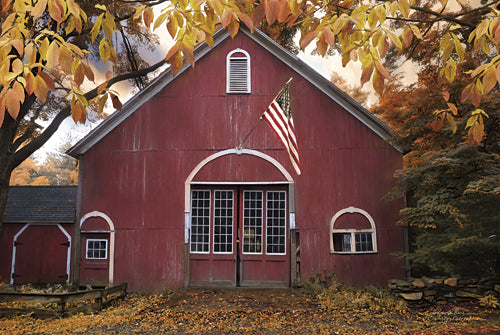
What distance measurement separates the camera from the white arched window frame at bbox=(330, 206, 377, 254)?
10.6 metres

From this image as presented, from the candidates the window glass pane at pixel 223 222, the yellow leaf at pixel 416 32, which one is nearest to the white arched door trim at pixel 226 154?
the window glass pane at pixel 223 222

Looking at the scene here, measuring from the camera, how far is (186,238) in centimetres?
1074

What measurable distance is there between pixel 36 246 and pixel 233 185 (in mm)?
6861

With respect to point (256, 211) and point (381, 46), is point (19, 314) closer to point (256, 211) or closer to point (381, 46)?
point (256, 211)

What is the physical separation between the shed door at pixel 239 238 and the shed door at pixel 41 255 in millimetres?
4690

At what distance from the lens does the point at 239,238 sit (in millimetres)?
10859

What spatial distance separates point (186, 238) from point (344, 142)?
5.17 metres

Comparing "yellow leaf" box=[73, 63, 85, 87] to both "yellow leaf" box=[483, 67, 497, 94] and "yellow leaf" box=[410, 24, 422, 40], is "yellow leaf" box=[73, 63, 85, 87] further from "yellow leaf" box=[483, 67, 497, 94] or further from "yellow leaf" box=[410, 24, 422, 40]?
"yellow leaf" box=[483, 67, 497, 94]

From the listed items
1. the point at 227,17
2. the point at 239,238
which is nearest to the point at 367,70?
the point at 227,17

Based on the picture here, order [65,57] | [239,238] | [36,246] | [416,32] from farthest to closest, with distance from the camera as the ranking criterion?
[36,246], [239,238], [416,32], [65,57]

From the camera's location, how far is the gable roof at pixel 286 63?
10.9 meters

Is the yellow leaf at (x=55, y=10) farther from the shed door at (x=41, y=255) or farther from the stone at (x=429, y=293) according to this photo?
the shed door at (x=41, y=255)

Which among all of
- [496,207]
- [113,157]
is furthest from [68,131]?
[496,207]

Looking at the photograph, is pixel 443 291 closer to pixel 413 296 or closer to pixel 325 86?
pixel 413 296
